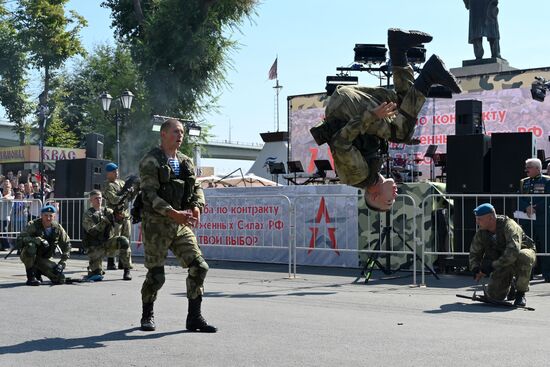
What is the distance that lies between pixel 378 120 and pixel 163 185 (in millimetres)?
2613

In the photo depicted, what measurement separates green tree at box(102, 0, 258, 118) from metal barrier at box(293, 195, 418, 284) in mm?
21662

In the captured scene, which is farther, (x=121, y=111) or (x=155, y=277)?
(x=121, y=111)

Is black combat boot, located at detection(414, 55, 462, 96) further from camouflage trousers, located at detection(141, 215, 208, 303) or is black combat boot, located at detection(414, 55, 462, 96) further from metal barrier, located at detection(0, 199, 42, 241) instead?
metal barrier, located at detection(0, 199, 42, 241)

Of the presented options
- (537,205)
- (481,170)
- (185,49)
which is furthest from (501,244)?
(185,49)

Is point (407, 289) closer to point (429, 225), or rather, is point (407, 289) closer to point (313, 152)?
point (429, 225)

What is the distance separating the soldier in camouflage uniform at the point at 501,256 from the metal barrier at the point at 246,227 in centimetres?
540

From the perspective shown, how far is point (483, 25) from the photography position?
26594 millimetres

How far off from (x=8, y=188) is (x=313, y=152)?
10860 millimetres

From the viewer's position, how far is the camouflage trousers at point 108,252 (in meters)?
13.2

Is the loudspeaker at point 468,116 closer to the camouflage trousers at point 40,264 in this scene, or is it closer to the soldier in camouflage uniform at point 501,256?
the soldier in camouflage uniform at point 501,256

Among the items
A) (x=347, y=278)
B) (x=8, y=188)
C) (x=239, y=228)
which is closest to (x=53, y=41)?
(x=8, y=188)

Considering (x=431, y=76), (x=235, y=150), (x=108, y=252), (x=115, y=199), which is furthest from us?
(x=235, y=150)

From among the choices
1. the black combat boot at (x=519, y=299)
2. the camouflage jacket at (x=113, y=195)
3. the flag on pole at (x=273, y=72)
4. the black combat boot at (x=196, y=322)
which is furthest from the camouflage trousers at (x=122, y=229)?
the flag on pole at (x=273, y=72)

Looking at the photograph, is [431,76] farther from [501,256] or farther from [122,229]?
[122,229]
